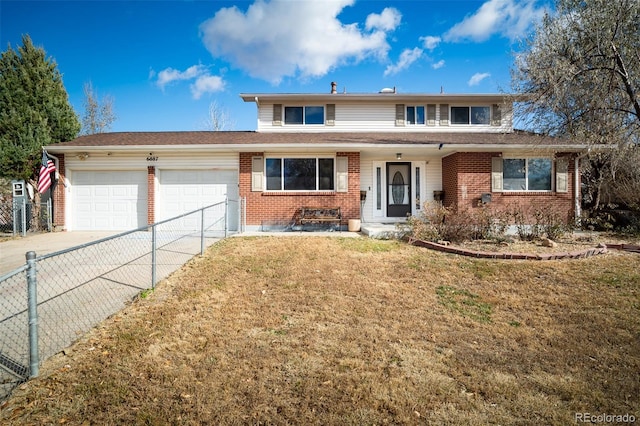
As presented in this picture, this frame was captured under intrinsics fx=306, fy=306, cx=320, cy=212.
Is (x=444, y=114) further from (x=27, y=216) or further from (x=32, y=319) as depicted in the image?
(x=27, y=216)

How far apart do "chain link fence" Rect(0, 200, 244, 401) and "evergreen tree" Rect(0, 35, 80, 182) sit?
648cm

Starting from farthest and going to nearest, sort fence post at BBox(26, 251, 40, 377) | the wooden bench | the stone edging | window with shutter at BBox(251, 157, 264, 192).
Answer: window with shutter at BBox(251, 157, 264, 192)
the wooden bench
the stone edging
fence post at BBox(26, 251, 40, 377)

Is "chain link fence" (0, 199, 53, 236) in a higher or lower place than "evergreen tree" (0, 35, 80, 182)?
lower

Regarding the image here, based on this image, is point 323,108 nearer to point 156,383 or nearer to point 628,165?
point 628,165

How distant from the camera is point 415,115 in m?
13.0

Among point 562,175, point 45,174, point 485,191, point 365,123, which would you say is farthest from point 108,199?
point 562,175

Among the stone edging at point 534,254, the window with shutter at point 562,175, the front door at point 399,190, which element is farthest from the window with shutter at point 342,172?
the window with shutter at point 562,175

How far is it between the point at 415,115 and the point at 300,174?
592 cm

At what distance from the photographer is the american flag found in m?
10.0

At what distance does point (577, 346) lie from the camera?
321 cm

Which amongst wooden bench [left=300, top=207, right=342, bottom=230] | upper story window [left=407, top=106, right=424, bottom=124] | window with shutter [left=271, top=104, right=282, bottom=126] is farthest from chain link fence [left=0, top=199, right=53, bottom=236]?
upper story window [left=407, top=106, right=424, bottom=124]

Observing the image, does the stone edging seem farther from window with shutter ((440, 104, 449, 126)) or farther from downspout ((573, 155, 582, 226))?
window with shutter ((440, 104, 449, 126))

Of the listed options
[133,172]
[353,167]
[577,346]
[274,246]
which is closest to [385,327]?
[577,346]

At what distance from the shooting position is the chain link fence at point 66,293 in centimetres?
265
